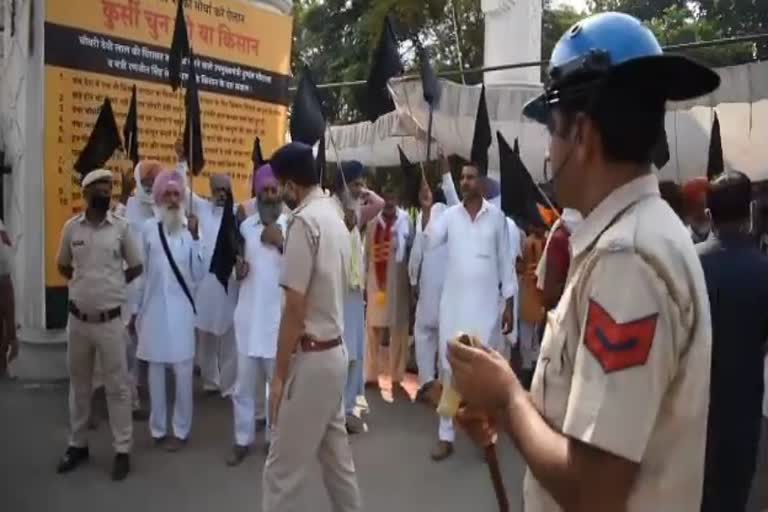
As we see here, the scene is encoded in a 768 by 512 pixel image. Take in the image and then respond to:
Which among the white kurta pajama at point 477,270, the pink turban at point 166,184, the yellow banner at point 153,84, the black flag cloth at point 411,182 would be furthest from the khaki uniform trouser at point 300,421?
the black flag cloth at point 411,182

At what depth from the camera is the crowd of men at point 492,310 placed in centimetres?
135

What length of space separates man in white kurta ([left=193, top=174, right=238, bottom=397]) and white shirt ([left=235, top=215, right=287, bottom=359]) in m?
0.91

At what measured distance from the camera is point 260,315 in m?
5.85

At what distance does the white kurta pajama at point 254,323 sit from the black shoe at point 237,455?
3 centimetres

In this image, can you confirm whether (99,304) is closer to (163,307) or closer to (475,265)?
(163,307)

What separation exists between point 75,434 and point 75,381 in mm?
343

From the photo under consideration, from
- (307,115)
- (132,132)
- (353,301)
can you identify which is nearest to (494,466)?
(307,115)

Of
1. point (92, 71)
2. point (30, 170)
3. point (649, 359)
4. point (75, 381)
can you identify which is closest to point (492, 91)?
point (92, 71)

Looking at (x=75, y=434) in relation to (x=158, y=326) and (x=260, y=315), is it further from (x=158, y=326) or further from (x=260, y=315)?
(x=260, y=315)

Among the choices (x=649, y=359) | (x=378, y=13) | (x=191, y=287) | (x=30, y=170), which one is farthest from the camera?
(x=378, y=13)

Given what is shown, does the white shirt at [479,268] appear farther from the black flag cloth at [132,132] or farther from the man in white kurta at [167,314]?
the black flag cloth at [132,132]

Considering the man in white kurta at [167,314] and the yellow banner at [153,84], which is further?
the yellow banner at [153,84]

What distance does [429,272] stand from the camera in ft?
23.8

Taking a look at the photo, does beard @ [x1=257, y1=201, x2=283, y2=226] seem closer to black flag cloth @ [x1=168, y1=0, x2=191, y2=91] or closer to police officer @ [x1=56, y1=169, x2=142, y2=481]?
police officer @ [x1=56, y1=169, x2=142, y2=481]
